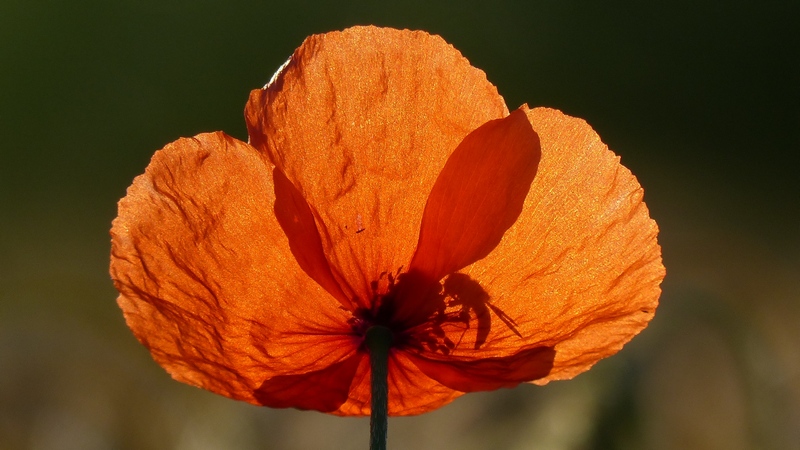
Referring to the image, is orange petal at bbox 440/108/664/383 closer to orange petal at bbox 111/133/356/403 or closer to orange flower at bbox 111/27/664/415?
orange flower at bbox 111/27/664/415

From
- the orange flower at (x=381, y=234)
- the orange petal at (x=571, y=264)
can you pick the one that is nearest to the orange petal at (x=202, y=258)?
the orange flower at (x=381, y=234)

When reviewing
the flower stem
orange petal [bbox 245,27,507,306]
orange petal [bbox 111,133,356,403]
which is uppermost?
orange petal [bbox 245,27,507,306]

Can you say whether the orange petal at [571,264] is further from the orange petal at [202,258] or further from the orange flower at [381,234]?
the orange petal at [202,258]

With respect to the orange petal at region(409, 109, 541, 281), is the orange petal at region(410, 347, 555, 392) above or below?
below

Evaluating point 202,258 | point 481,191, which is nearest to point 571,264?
point 481,191

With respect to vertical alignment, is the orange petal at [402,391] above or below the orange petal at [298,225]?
below

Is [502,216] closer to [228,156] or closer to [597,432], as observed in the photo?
[228,156]

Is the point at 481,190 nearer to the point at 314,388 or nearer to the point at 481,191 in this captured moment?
the point at 481,191

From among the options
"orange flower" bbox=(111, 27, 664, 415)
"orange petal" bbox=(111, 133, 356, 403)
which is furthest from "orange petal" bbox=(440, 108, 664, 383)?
"orange petal" bbox=(111, 133, 356, 403)
